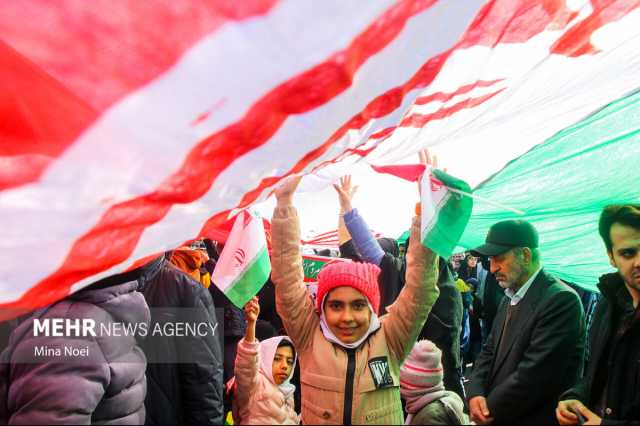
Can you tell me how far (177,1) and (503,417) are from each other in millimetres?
2204

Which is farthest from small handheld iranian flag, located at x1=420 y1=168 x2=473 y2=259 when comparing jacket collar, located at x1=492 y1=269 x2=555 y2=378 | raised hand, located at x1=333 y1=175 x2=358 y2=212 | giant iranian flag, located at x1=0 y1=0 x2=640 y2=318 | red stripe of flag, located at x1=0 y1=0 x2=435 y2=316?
jacket collar, located at x1=492 y1=269 x2=555 y2=378

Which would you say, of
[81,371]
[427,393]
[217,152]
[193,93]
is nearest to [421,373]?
[427,393]

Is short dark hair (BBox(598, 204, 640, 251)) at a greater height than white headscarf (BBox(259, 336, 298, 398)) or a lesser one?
greater

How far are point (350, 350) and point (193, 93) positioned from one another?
1104 mm

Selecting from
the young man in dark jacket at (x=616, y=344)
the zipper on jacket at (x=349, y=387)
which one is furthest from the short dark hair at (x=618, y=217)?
the zipper on jacket at (x=349, y=387)

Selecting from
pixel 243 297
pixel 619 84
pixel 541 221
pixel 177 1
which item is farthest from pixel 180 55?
pixel 541 221

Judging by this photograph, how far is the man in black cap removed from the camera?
2.28 m

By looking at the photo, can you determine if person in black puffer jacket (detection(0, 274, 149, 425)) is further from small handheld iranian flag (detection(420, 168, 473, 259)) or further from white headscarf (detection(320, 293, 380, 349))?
small handheld iranian flag (detection(420, 168, 473, 259))

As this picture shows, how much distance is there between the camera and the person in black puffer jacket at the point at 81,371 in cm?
129

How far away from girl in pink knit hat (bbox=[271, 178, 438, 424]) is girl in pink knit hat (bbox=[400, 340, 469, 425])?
0.78 ft

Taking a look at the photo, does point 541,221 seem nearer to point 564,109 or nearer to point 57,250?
point 564,109

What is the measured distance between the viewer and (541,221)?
3326 millimetres

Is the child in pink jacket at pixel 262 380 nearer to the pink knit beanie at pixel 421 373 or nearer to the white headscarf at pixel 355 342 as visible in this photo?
the white headscarf at pixel 355 342

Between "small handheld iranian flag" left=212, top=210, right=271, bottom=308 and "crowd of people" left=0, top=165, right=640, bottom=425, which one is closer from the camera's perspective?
"crowd of people" left=0, top=165, right=640, bottom=425
